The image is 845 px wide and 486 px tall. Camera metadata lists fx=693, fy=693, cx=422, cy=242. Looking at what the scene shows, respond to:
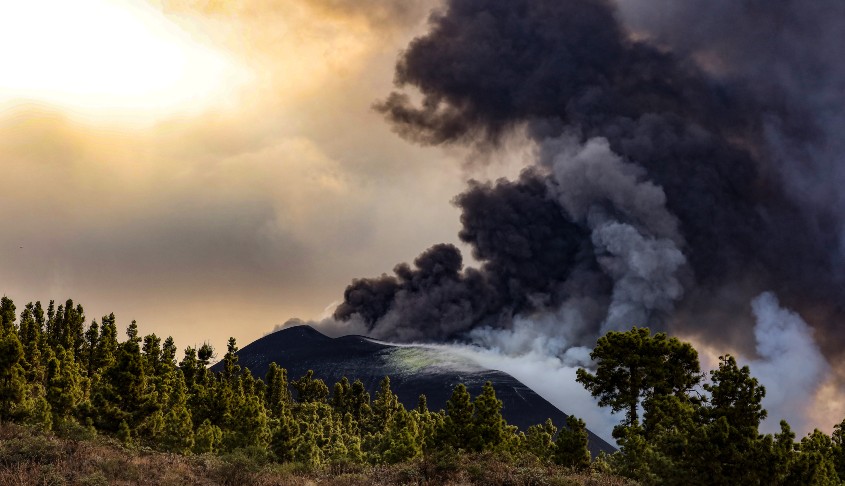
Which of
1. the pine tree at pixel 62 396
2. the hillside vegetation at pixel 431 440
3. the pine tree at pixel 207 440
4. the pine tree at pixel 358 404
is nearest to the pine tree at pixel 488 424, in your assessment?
the hillside vegetation at pixel 431 440

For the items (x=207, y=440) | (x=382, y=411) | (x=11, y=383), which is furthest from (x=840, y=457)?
(x=382, y=411)

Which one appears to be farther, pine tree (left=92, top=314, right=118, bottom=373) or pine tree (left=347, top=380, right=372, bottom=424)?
pine tree (left=347, top=380, right=372, bottom=424)

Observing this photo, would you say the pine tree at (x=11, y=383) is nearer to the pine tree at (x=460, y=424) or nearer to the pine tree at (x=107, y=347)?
the pine tree at (x=107, y=347)

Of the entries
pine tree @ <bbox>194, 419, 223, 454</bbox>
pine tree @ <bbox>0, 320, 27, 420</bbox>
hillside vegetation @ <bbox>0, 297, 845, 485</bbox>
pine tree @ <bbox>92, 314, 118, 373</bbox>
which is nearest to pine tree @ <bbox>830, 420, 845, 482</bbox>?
hillside vegetation @ <bbox>0, 297, 845, 485</bbox>

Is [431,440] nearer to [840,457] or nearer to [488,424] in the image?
[488,424]

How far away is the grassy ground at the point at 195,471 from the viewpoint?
35875 mm

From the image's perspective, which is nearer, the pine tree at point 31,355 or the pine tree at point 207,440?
the pine tree at point 207,440

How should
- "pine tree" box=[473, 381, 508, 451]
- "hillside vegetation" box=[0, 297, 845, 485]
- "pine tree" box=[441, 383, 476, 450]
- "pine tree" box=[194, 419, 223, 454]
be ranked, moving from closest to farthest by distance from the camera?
"hillside vegetation" box=[0, 297, 845, 485] < "pine tree" box=[473, 381, 508, 451] < "pine tree" box=[441, 383, 476, 450] < "pine tree" box=[194, 419, 223, 454]

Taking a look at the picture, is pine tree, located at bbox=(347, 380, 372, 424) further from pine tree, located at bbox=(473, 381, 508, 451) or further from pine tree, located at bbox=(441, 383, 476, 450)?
pine tree, located at bbox=(473, 381, 508, 451)

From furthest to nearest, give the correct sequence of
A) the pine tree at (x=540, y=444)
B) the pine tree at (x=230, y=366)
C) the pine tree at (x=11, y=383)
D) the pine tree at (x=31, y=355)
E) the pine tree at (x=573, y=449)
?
the pine tree at (x=230, y=366) < the pine tree at (x=31, y=355) < the pine tree at (x=11, y=383) < the pine tree at (x=540, y=444) < the pine tree at (x=573, y=449)

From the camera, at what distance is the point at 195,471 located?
43281mm

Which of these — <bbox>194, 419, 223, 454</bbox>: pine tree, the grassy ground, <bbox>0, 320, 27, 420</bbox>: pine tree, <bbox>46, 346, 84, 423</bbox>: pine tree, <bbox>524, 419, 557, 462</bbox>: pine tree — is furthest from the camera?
<bbox>194, 419, 223, 454</bbox>: pine tree

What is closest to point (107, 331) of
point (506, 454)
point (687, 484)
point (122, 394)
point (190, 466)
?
point (122, 394)

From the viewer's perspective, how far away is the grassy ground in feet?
118
